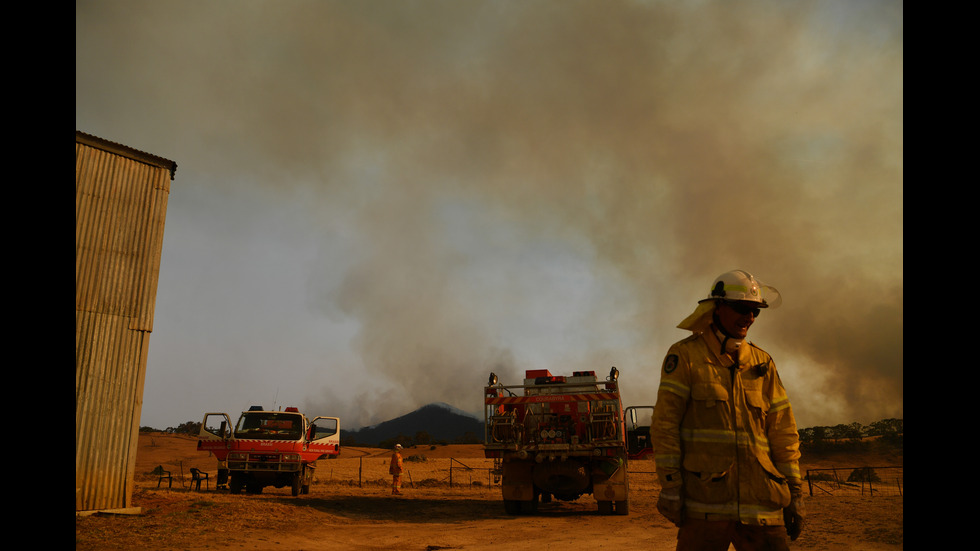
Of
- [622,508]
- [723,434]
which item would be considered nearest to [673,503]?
[723,434]

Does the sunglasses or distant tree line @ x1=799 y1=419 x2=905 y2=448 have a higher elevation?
the sunglasses

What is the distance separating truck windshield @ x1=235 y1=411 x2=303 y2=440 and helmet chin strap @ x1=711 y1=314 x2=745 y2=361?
14.5 m

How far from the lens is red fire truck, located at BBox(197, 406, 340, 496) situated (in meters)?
15.9

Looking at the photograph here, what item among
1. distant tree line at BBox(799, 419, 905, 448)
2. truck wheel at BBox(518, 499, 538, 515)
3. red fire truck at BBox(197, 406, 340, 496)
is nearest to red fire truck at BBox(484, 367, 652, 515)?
truck wheel at BBox(518, 499, 538, 515)

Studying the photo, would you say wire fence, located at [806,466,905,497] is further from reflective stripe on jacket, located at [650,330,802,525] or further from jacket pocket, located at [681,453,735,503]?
jacket pocket, located at [681,453,735,503]

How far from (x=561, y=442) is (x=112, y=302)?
30.4ft

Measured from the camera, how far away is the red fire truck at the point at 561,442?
12.3 meters

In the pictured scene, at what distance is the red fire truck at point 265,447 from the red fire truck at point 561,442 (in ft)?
20.3

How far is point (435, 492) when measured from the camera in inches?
840

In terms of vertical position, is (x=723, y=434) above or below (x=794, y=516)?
above

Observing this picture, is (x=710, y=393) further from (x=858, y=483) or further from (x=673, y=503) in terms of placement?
(x=858, y=483)

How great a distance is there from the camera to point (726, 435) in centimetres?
381

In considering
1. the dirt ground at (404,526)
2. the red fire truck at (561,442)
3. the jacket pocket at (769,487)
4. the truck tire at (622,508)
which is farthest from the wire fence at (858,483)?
the jacket pocket at (769,487)

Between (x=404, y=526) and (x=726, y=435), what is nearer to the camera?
(x=726, y=435)
